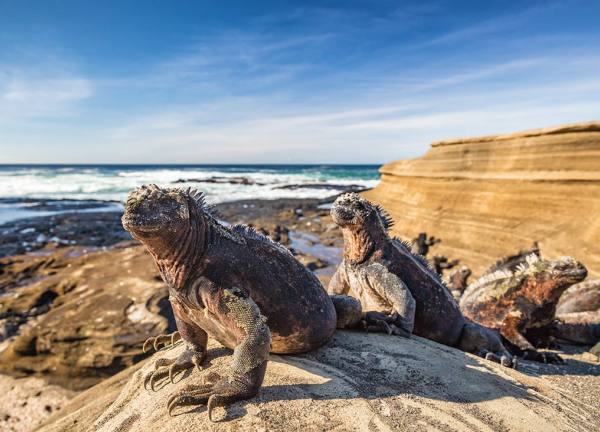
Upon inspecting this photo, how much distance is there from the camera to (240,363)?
236 cm

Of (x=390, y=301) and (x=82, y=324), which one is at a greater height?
(x=390, y=301)

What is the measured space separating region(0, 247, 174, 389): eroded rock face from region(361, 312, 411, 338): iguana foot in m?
3.61

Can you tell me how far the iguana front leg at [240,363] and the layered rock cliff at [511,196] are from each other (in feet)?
29.4

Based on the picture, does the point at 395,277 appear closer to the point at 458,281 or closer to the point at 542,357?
the point at 542,357

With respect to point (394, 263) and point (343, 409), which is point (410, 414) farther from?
point (394, 263)

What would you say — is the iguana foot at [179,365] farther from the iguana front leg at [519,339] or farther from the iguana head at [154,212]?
the iguana front leg at [519,339]

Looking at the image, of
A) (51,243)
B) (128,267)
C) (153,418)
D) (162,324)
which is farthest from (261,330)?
(51,243)

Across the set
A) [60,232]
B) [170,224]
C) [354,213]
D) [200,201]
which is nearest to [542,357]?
[354,213]

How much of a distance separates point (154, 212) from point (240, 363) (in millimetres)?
969

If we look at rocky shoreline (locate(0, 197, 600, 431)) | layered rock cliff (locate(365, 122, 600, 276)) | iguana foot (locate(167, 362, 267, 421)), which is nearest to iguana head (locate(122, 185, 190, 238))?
rocky shoreline (locate(0, 197, 600, 431))

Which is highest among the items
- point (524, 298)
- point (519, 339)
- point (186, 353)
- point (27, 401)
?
point (186, 353)

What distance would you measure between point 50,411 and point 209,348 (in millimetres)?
3453

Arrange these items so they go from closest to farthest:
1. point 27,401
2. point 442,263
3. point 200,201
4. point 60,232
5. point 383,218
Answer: point 200,201, point 383,218, point 27,401, point 442,263, point 60,232

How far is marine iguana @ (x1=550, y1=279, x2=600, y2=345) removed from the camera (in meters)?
5.70
